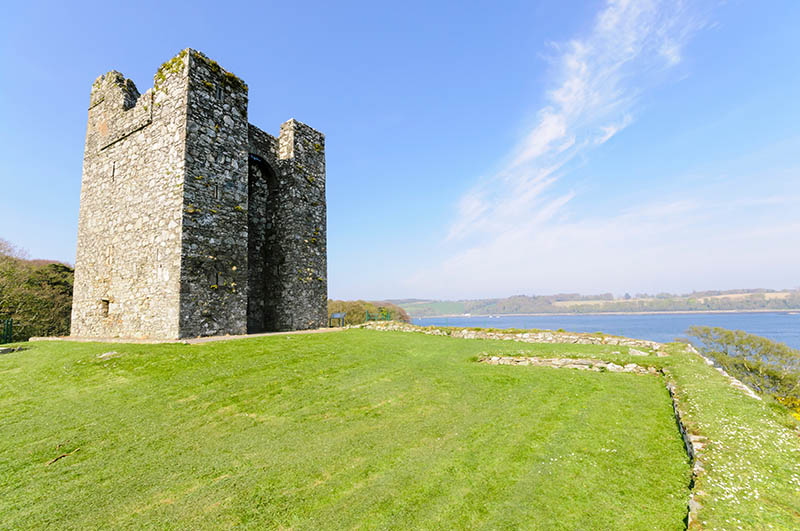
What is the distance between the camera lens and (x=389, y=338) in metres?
13.0

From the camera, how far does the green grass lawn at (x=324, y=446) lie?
3.51 m

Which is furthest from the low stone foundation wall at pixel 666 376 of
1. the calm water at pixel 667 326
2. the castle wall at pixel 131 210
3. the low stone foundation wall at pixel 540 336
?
the calm water at pixel 667 326

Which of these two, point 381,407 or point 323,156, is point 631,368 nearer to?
point 381,407

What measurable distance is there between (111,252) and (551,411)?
15698 mm

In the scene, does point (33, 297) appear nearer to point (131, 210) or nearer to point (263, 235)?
point (131, 210)

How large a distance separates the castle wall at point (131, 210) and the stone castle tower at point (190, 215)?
0.05m

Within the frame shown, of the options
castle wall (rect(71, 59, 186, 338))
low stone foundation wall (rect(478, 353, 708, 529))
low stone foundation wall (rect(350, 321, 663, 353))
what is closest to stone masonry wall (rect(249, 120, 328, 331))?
castle wall (rect(71, 59, 186, 338))

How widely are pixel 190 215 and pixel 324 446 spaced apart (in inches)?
366

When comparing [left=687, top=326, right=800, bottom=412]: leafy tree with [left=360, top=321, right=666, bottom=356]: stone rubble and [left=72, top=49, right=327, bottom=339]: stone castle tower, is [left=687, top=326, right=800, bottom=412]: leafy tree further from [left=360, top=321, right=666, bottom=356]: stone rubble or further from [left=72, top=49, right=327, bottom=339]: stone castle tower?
[left=72, top=49, right=327, bottom=339]: stone castle tower

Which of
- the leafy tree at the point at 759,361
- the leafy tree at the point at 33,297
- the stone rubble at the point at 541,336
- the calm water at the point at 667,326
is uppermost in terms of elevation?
the leafy tree at the point at 33,297

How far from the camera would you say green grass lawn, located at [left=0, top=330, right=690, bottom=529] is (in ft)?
11.5

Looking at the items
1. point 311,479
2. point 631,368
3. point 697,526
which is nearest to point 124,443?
point 311,479

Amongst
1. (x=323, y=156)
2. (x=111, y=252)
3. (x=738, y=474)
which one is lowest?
(x=738, y=474)

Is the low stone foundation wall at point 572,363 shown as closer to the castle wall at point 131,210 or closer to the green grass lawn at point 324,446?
the green grass lawn at point 324,446
